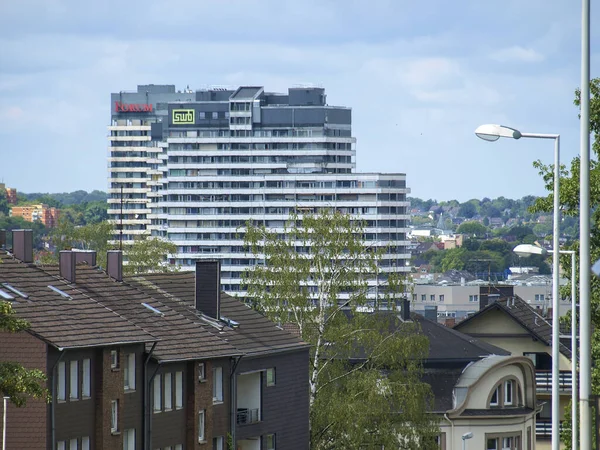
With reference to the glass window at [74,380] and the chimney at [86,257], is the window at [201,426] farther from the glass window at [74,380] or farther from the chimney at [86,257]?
the glass window at [74,380]

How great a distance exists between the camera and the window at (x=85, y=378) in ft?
153

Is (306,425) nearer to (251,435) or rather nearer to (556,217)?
(251,435)

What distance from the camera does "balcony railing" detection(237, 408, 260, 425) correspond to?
194ft

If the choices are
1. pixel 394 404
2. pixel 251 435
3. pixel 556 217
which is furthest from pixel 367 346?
pixel 556 217

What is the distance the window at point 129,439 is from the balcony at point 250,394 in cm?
1050

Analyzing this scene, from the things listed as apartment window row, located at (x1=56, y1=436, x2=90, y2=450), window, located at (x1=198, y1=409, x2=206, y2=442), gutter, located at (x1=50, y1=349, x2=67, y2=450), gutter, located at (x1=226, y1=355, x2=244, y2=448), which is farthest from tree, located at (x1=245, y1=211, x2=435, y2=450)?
gutter, located at (x1=50, y1=349, x2=67, y2=450)

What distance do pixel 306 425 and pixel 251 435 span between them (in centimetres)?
468

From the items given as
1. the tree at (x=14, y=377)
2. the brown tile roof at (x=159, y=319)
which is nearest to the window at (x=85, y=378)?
the brown tile roof at (x=159, y=319)

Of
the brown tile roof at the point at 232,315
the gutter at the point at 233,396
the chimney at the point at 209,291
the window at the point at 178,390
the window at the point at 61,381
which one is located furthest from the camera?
the chimney at the point at 209,291

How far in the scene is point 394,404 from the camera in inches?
2527

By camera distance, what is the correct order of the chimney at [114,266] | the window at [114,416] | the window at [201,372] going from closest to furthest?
1. the window at [114,416]
2. the window at [201,372]
3. the chimney at [114,266]

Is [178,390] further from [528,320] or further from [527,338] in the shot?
[528,320]

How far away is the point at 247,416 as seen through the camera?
2339 inches

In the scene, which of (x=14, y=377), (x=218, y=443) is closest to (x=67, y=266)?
(x=218, y=443)
